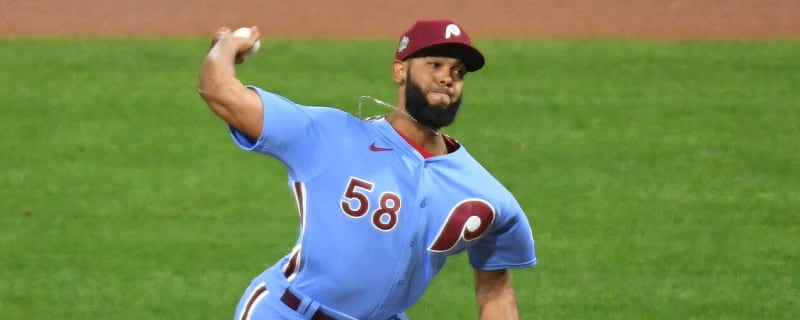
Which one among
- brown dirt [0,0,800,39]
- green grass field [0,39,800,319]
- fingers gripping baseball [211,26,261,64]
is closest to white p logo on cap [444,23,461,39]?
fingers gripping baseball [211,26,261,64]

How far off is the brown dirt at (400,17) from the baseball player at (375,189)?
8275mm

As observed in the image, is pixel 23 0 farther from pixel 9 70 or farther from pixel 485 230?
pixel 485 230

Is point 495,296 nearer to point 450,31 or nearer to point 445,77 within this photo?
point 445,77

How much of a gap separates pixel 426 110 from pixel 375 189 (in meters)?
0.31

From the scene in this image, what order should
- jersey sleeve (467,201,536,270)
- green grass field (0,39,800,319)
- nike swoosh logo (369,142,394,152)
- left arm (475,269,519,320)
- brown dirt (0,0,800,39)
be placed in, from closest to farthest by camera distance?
nike swoosh logo (369,142,394,152) < jersey sleeve (467,201,536,270) < left arm (475,269,519,320) < green grass field (0,39,800,319) < brown dirt (0,0,800,39)

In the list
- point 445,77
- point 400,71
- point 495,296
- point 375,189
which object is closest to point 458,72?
point 445,77

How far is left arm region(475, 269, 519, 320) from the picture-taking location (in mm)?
4734

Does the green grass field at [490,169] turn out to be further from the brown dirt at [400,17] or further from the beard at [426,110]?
the beard at [426,110]

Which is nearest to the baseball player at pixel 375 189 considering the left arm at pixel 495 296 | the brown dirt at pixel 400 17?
the left arm at pixel 495 296

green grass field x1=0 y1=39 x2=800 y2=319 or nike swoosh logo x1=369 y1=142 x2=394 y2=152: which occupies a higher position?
nike swoosh logo x1=369 y1=142 x2=394 y2=152

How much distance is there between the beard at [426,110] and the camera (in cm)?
434

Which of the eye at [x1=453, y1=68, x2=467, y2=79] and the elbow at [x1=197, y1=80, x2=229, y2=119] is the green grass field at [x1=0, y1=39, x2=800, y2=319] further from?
the elbow at [x1=197, y1=80, x2=229, y2=119]

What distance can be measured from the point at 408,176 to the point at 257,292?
64 centimetres

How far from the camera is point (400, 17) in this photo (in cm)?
1307
